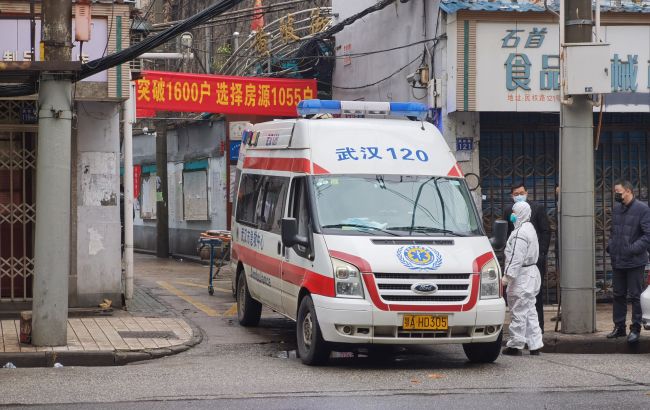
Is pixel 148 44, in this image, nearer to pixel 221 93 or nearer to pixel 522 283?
pixel 522 283

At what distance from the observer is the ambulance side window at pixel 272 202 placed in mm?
13109

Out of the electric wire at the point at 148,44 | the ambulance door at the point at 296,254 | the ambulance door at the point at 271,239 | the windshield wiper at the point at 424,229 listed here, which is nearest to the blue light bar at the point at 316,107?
the ambulance door at the point at 271,239

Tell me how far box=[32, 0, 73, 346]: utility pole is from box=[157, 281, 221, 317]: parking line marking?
4.25 m

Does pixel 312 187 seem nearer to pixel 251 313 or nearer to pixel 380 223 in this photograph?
pixel 380 223

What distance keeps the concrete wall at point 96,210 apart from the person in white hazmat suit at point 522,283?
233 inches

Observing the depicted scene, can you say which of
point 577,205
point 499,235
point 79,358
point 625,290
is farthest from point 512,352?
point 79,358

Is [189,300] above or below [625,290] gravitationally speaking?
below

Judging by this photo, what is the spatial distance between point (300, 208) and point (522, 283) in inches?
103

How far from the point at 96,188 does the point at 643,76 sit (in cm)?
848

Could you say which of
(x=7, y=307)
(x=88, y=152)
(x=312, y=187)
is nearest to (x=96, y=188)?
(x=88, y=152)

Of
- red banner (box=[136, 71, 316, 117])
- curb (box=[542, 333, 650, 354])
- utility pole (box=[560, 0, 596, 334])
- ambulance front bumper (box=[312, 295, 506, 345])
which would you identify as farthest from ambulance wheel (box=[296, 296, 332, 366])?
red banner (box=[136, 71, 316, 117])

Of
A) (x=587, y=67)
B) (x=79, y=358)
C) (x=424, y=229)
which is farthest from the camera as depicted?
(x=587, y=67)

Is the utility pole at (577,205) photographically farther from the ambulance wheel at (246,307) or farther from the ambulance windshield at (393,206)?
the ambulance wheel at (246,307)

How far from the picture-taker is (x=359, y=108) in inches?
526
